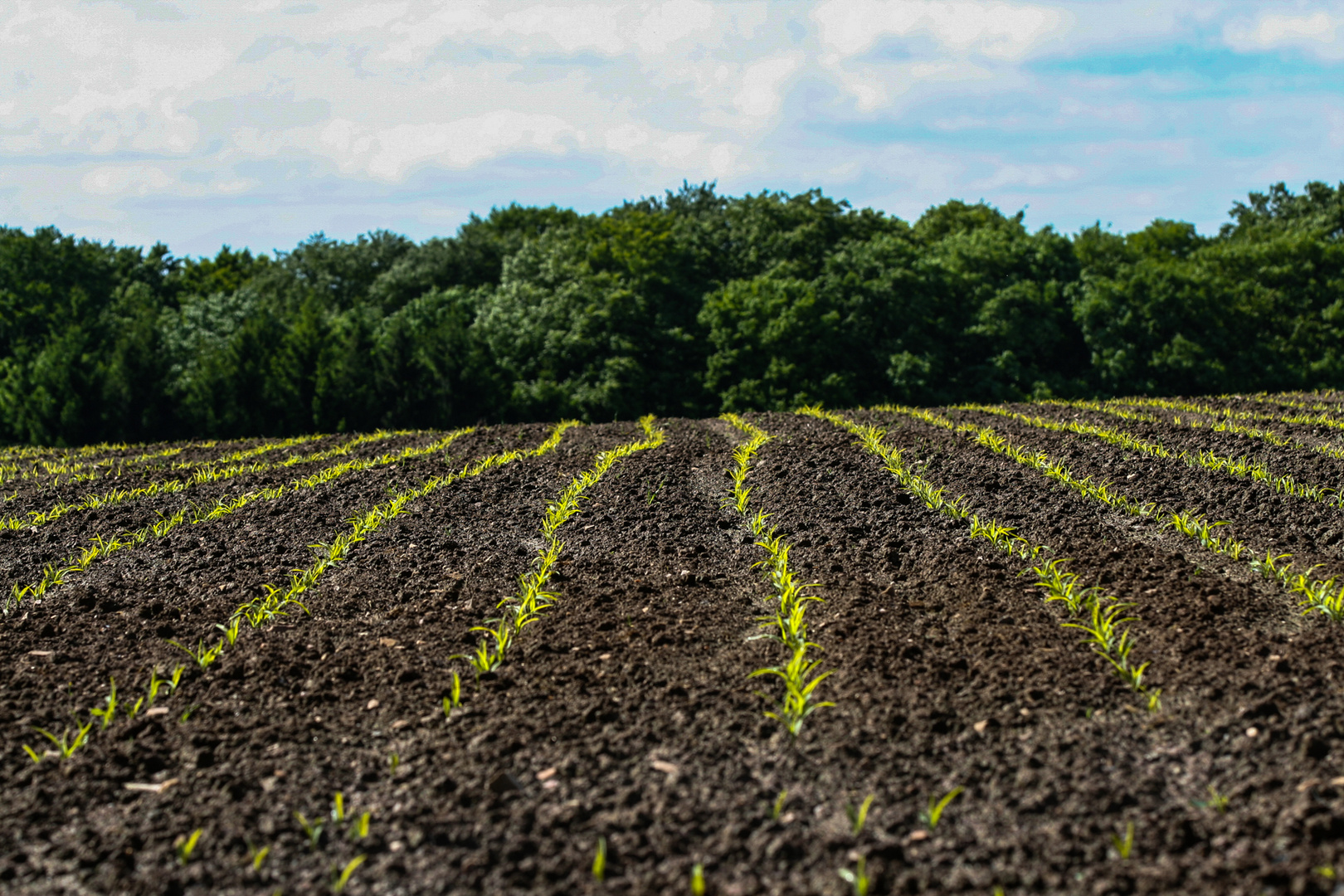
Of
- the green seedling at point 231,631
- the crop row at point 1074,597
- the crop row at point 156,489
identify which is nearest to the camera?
the crop row at point 1074,597

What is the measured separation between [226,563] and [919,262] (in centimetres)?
2805

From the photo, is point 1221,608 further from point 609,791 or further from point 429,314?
point 429,314

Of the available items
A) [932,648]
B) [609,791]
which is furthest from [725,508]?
[609,791]

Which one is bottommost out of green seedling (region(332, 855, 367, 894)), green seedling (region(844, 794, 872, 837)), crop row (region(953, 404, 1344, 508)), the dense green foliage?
green seedling (region(332, 855, 367, 894))

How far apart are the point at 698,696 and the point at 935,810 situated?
4.40ft

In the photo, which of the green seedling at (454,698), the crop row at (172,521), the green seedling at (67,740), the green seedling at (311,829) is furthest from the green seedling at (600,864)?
the crop row at (172,521)

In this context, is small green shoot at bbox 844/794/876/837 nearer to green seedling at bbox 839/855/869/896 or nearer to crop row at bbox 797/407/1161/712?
green seedling at bbox 839/855/869/896

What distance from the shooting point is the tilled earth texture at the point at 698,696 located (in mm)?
3432

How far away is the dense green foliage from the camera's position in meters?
28.5

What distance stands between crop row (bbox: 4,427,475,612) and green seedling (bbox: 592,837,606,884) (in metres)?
5.20

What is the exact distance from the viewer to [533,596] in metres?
6.22

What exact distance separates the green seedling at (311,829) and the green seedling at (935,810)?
2.15m

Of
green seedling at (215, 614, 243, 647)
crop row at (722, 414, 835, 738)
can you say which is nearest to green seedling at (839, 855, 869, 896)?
crop row at (722, 414, 835, 738)

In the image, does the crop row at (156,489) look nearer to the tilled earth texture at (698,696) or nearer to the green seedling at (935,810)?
the tilled earth texture at (698,696)
